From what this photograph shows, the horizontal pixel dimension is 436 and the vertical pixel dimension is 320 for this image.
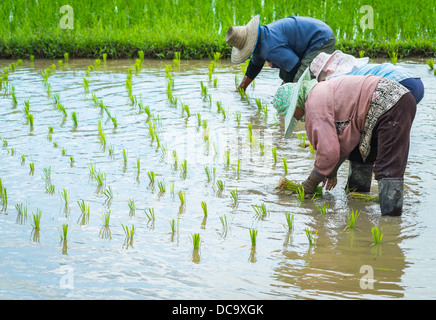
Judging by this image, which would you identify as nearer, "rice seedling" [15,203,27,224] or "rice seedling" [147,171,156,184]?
"rice seedling" [15,203,27,224]

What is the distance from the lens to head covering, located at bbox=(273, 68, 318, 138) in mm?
3348

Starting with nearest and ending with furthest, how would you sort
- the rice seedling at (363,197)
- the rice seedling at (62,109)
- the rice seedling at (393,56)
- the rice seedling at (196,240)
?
the rice seedling at (196,240)
the rice seedling at (363,197)
the rice seedling at (62,109)
the rice seedling at (393,56)

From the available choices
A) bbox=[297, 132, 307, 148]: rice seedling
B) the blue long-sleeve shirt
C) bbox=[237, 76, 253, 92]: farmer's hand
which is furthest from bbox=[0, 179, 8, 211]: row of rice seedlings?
bbox=[237, 76, 253, 92]: farmer's hand

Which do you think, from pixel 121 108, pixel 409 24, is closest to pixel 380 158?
pixel 121 108

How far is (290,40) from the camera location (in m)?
5.29

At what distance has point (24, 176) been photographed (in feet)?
13.1

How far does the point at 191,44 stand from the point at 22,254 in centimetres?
535

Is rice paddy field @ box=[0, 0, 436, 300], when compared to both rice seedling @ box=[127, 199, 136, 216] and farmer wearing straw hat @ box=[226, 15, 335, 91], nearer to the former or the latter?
rice seedling @ box=[127, 199, 136, 216]

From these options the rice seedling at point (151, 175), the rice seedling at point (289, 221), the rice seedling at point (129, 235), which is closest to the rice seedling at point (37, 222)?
the rice seedling at point (129, 235)

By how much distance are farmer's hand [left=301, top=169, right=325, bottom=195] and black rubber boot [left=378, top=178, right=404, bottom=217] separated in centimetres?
36

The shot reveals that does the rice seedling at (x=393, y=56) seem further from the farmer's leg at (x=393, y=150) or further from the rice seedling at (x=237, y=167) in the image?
the farmer's leg at (x=393, y=150)

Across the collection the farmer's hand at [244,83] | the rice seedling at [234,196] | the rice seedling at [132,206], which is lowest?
the rice seedling at [132,206]

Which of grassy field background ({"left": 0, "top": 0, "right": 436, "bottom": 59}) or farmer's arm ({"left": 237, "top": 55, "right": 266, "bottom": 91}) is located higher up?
grassy field background ({"left": 0, "top": 0, "right": 436, "bottom": 59})

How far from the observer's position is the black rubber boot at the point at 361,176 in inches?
146
